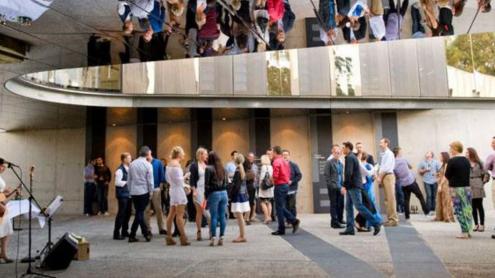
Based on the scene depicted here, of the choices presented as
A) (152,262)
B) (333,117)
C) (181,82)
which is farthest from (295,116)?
(152,262)

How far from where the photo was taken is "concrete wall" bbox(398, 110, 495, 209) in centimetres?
1570

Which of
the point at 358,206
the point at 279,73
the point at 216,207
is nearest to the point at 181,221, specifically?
the point at 216,207

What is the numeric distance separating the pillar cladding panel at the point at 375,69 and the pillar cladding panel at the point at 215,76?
4.75 meters

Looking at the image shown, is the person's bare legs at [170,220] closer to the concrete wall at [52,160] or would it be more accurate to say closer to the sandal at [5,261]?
the sandal at [5,261]

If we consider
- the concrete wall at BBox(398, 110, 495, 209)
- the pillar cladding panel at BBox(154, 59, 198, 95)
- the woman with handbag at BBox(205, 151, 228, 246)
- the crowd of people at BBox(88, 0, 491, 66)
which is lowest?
the woman with handbag at BBox(205, 151, 228, 246)

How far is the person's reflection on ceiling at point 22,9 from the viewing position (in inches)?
245

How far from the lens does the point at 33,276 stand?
216 inches

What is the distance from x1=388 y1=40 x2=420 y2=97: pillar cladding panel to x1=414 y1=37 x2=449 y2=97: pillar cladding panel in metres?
0.19

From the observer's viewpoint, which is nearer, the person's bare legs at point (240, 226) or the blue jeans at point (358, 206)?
the person's bare legs at point (240, 226)

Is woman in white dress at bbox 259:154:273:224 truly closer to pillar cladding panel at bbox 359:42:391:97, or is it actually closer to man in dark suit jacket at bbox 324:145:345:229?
man in dark suit jacket at bbox 324:145:345:229

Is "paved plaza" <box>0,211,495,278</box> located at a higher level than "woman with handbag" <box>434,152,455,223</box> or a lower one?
lower

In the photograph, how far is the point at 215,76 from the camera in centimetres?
1573

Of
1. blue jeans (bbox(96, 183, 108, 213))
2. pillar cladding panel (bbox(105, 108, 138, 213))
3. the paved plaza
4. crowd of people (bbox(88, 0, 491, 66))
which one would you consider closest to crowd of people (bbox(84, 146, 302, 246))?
the paved plaza

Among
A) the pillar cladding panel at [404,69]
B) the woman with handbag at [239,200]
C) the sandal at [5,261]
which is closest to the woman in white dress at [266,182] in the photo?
the woman with handbag at [239,200]
